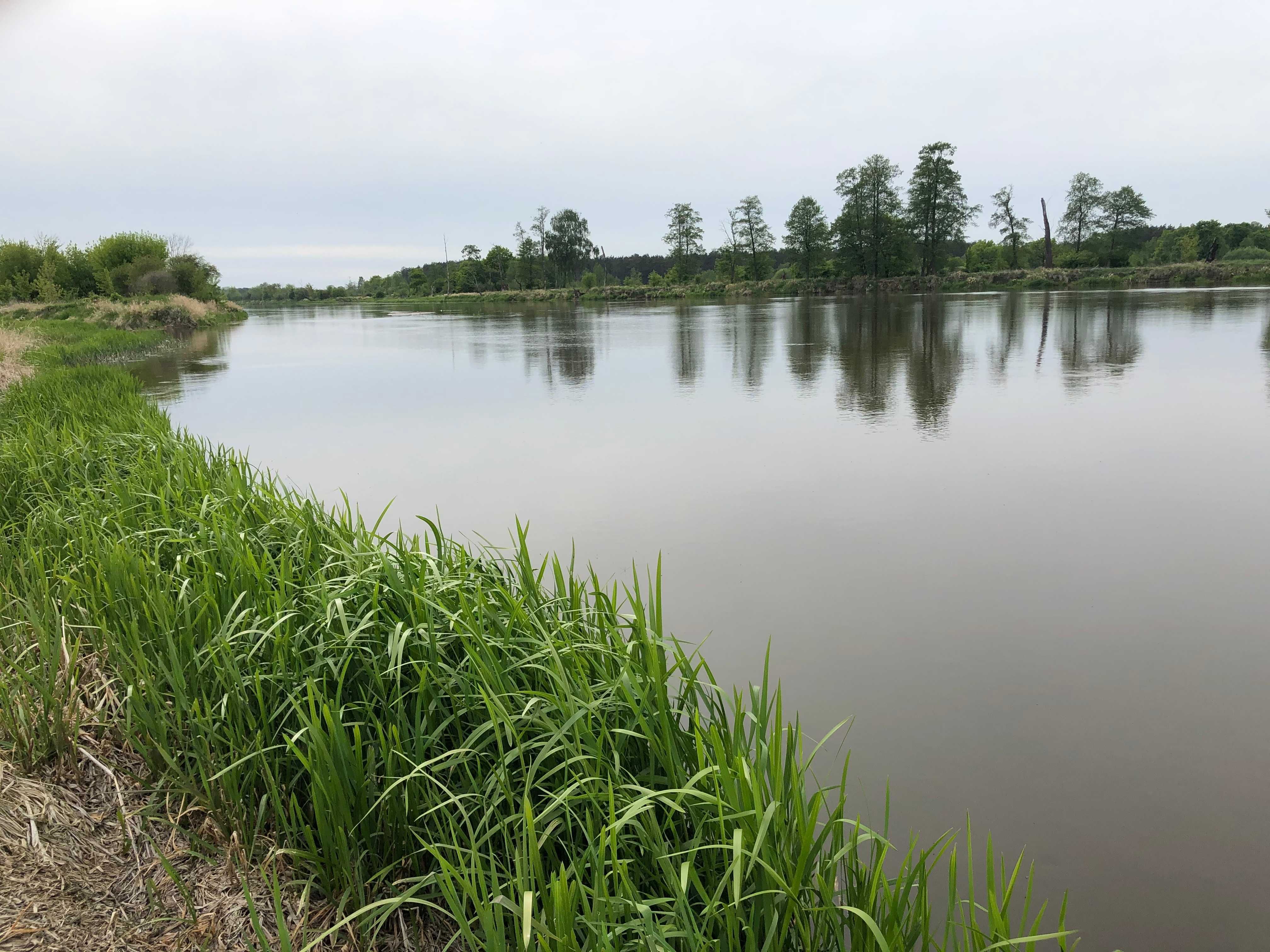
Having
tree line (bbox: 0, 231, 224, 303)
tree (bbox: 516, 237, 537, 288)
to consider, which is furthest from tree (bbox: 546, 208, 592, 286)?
tree line (bbox: 0, 231, 224, 303)

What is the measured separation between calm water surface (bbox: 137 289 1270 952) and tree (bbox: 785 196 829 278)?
173 feet

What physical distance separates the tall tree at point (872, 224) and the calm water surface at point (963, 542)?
4681 centimetres

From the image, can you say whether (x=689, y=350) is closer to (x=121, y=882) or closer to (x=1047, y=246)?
(x=121, y=882)

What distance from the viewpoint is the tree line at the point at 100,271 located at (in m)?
41.1

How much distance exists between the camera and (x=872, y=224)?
192ft

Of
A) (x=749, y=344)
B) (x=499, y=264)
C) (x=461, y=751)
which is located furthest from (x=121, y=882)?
(x=499, y=264)

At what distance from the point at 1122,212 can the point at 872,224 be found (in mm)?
20240

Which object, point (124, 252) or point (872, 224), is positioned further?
point (872, 224)

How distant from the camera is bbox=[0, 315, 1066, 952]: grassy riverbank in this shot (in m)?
1.75

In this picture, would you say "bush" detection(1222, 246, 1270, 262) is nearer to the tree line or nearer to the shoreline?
the shoreline

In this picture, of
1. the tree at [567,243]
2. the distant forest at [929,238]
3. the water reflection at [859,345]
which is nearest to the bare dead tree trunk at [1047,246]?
the distant forest at [929,238]

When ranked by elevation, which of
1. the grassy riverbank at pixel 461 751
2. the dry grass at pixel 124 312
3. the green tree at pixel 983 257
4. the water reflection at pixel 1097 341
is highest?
the green tree at pixel 983 257

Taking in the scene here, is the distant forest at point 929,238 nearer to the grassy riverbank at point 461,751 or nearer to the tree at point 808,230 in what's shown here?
the tree at point 808,230

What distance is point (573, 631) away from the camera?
2803 millimetres
